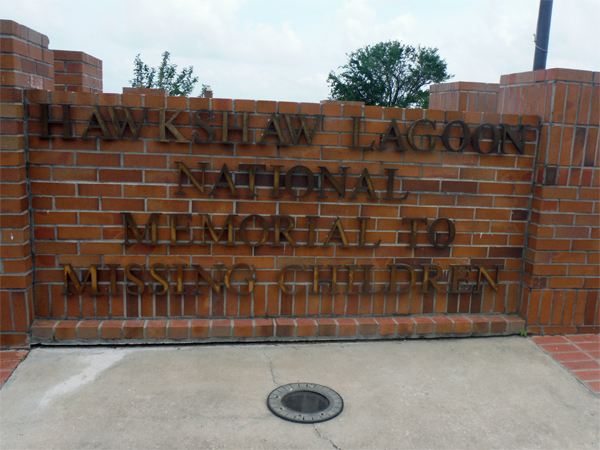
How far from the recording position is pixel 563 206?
3.59 metres

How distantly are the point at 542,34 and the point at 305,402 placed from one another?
5397 mm

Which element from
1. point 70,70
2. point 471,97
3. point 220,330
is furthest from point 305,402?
point 70,70

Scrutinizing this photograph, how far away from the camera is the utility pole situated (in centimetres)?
592

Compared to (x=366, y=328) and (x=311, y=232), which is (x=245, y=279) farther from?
(x=366, y=328)

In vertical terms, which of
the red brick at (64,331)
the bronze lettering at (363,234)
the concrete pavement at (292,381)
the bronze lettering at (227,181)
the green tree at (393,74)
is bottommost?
the concrete pavement at (292,381)

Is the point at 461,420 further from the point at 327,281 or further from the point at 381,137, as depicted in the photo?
the point at 381,137

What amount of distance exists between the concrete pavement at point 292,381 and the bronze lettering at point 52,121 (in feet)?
4.51

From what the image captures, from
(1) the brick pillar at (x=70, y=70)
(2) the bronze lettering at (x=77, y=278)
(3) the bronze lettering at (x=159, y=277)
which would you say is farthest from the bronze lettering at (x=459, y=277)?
(1) the brick pillar at (x=70, y=70)

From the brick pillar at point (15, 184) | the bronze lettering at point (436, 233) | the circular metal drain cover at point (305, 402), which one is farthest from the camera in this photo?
the bronze lettering at point (436, 233)

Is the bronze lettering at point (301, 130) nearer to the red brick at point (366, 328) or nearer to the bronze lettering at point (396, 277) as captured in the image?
the bronze lettering at point (396, 277)

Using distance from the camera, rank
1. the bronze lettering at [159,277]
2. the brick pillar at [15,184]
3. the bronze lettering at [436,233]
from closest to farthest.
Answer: the brick pillar at [15,184] < the bronze lettering at [159,277] < the bronze lettering at [436,233]

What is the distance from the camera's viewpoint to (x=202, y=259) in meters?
3.46

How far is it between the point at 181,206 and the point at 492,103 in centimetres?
277

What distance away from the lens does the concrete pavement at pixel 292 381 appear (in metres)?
2.37
